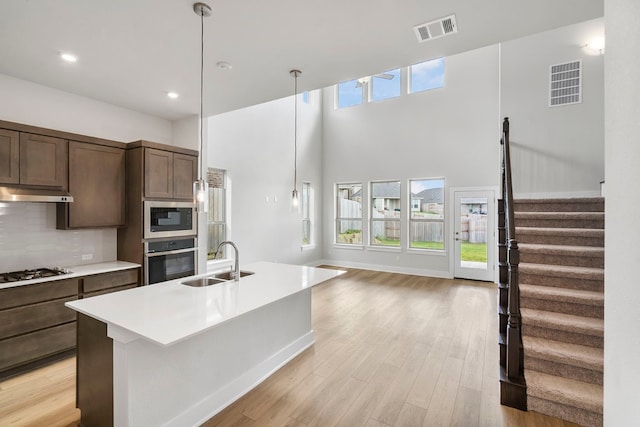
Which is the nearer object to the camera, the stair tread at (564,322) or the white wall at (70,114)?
the stair tread at (564,322)

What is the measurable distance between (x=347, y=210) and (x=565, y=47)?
5.27 metres

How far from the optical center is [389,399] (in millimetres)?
2475

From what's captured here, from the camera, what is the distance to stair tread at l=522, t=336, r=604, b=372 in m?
2.32

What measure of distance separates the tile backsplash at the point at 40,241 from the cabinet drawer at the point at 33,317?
2.28 ft

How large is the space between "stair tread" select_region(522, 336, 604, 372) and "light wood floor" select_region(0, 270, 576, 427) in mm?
445

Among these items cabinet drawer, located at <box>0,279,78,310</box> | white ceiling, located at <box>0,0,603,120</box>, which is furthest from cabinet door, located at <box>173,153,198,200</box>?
cabinet drawer, located at <box>0,279,78,310</box>

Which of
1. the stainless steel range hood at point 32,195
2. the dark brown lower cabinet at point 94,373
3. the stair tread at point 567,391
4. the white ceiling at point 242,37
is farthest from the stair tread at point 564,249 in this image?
the stainless steel range hood at point 32,195

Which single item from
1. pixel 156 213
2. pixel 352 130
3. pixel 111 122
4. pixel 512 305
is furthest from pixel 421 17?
pixel 352 130

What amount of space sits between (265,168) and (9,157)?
4.08m

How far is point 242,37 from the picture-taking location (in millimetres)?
2533

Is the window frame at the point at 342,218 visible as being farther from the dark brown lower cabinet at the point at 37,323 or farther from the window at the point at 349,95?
the dark brown lower cabinet at the point at 37,323

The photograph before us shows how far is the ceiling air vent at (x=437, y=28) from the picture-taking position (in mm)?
2296

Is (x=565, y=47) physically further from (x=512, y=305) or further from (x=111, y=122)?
(x=111, y=122)
